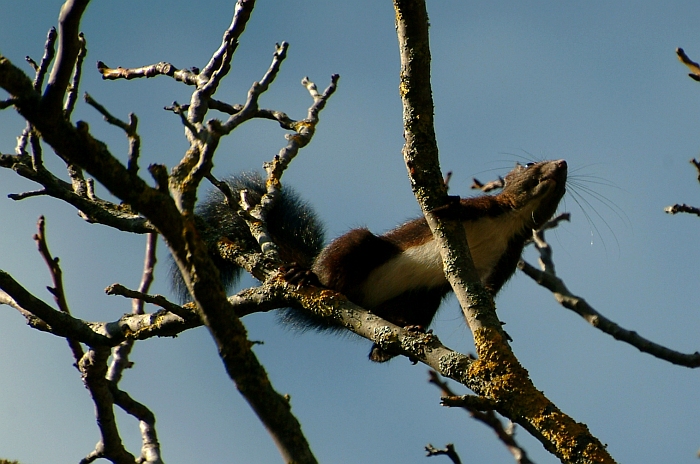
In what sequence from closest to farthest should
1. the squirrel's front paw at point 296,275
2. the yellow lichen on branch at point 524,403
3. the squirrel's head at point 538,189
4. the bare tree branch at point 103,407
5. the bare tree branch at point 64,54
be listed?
the bare tree branch at point 64,54, the yellow lichen on branch at point 524,403, the bare tree branch at point 103,407, the squirrel's front paw at point 296,275, the squirrel's head at point 538,189

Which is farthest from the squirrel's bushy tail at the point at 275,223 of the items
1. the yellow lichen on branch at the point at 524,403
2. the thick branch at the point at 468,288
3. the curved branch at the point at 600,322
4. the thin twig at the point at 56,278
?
the yellow lichen on branch at the point at 524,403

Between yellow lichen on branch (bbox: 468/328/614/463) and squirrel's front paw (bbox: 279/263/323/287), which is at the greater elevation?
squirrel's front paw (bbox: 279/263/323/287)

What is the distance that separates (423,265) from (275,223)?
1366mm

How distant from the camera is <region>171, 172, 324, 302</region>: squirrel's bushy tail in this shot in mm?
6547

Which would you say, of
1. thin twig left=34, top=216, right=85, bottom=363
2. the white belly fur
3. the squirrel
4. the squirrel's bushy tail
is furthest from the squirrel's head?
thin twig left=34, top=216, right=85, bottom=363

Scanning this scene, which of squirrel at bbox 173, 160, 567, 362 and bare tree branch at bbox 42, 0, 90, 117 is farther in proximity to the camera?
squirrel at bbox 173, 160, 567, 362

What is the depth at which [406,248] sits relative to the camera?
259 inches

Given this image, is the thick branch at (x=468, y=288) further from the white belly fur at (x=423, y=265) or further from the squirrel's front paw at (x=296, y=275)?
the white belly fur at (x=423, y=265)

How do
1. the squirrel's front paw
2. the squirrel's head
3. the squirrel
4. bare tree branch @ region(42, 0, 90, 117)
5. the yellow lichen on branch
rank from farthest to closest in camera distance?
the squirrel's head
the squirrel
the squirrel's front paw
the yellow lichen on branch
bare tree branch @ region(42, 0, 90, 117)

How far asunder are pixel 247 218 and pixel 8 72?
2.73m

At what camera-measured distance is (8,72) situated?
256cm

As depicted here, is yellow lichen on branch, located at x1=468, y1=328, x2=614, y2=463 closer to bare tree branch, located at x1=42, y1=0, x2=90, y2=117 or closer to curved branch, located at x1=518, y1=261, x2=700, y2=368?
curved branch, located at x1=518, y1=261, x2=700, y2=368

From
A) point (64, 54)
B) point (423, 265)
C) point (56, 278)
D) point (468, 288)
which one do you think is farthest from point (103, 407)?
point (423, 265)

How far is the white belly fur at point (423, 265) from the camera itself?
639 centimetres
